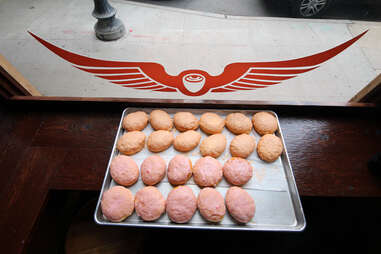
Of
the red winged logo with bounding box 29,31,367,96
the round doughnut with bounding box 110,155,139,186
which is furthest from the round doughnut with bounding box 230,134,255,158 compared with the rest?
the round doughnut with bounding box 110,155,139,186

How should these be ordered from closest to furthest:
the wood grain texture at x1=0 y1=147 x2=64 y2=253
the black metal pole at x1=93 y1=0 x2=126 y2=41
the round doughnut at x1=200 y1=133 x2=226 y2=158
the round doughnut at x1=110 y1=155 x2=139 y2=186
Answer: the wood grain texture at x1=0 y1=147 x2=64 y2=253 → the round doughnut at x1=110 y1=155 x2=139 y2=186 → the round doughnut at x1=200 y1=133 x2=226 y2=158 → the black metal pole at x1=93 y1=0 x2=126 y2=41

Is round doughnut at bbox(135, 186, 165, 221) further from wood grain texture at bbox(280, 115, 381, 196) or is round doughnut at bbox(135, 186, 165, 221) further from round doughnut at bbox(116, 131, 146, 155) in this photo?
wood grain texture at bbox(280, 115, 381, 196)

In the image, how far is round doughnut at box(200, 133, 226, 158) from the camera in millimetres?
1120

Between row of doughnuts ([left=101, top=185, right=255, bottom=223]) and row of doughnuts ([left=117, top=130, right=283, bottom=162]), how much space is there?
9.2 inches

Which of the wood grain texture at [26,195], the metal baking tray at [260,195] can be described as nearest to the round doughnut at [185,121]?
the metal baking tray at [260,195]

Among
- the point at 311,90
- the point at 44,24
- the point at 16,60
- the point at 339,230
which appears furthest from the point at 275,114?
the point at 44,24

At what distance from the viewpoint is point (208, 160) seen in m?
1.08

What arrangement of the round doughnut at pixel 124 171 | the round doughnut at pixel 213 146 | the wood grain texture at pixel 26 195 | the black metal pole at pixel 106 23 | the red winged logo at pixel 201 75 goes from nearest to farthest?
the wood grain texture at pixel 26 195 < the round doughnut at pixel 124 171 < the round doughnut at pixel 213 146 < the red winged logo at pixel 201 75 < the black metal pole at pixel 106 23

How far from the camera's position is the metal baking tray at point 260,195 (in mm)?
937

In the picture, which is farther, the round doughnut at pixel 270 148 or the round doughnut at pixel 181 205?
the round doughnut at pixel 270 148

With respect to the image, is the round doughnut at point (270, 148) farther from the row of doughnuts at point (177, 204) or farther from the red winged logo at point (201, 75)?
the red winged logo at point (201, 75)

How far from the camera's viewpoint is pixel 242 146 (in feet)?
3.66

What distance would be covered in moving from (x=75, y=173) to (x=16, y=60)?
4.08ft

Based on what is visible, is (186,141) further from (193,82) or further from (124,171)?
(193,82)
